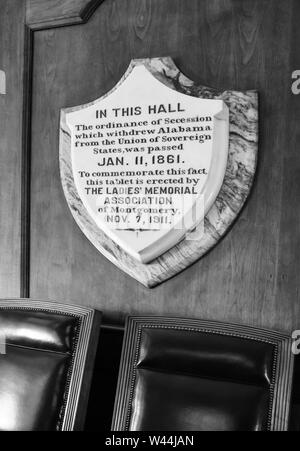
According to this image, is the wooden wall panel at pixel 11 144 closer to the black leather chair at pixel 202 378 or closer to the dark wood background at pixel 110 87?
the dark wood background at pixel 110 87

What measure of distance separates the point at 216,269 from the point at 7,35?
4.82 ft

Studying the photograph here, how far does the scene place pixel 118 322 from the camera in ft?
6.66

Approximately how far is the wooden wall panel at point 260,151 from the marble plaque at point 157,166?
0.06 meters

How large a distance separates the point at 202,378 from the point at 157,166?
2.70ft

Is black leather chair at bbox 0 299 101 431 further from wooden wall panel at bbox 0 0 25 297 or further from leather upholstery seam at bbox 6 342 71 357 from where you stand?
wooden wall panel at bbox 0 0 25 297

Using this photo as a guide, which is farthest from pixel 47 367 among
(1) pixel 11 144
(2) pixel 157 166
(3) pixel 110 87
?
(3) pixel 110 87

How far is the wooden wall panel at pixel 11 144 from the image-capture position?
7.34 ft

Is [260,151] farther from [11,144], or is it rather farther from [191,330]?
[11,144]

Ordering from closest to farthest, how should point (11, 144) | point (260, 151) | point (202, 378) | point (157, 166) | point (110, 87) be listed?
point (202, 378), point (260, 151), point (157, 166), point (110, 87), point (11, 144)

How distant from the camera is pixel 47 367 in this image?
1.83 metres

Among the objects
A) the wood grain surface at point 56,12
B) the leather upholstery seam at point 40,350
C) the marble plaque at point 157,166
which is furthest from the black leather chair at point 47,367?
the wood grain surface at point 56,12
